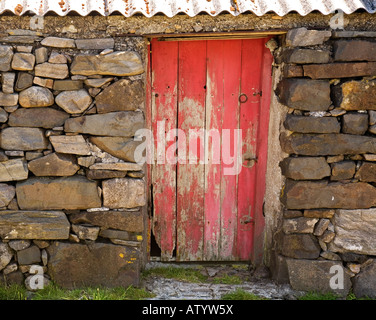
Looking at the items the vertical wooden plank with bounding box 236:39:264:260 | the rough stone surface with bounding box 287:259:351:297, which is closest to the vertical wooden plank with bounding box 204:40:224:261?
the vertical wooden plank with bounding box 236:39:264:260

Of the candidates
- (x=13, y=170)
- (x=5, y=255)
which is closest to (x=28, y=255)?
(x=5, y=255)

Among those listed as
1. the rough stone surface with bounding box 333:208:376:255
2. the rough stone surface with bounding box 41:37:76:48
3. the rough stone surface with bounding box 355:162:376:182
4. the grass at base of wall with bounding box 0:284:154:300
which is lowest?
the grass at base of wall with bounding box 0:284:154:300

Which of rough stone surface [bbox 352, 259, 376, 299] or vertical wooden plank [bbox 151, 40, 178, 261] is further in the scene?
vertical wooden plank [bbox 151, 40, 178, 261]

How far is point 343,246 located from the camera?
3.52 m

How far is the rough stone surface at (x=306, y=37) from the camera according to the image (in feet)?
10.9

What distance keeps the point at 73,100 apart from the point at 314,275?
2.38 metres

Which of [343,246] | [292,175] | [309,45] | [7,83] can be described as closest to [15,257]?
[7,83]

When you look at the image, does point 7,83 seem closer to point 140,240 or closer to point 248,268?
point 140,240

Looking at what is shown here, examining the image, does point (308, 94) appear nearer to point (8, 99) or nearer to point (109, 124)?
point (109, 124)

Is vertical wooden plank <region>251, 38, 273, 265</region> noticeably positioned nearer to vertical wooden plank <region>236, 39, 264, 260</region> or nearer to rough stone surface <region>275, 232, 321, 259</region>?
vertical wooden plank <region>236, 39, 264, 260</region>

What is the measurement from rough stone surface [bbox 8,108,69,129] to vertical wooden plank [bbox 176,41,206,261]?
3.61 feet

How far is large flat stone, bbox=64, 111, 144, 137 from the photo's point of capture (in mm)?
3373

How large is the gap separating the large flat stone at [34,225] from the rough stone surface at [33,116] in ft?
2.27

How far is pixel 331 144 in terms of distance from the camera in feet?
11.2
